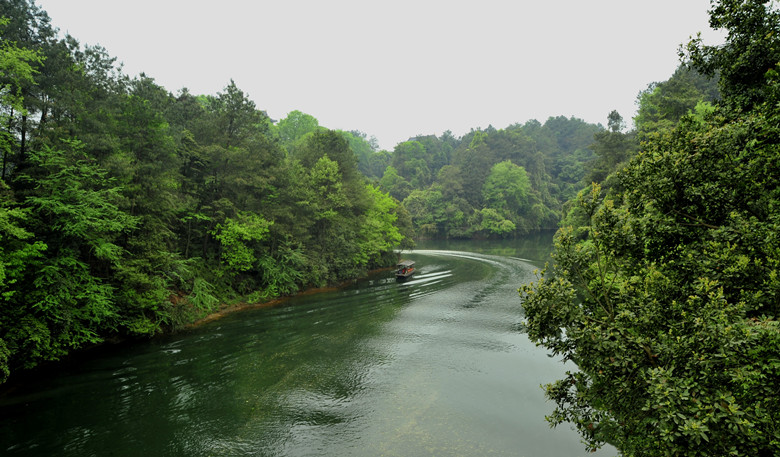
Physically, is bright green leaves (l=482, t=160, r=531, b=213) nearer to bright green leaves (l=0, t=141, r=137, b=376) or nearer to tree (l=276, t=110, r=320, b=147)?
tree (l=276, t=110, r=320, b=147)

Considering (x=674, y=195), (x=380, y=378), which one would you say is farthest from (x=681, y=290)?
(x=380, y=378)

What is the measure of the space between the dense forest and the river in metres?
6.22

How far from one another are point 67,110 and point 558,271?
2114 centimetres

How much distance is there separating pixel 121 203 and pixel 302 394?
12.1 meters

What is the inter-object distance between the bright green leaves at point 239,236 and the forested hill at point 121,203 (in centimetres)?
10

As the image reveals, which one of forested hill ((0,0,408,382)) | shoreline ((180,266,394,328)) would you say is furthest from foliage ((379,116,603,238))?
forested hill ((0,0,408,382))

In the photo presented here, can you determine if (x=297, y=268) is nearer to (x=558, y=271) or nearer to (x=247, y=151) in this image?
(x=247, y=151)

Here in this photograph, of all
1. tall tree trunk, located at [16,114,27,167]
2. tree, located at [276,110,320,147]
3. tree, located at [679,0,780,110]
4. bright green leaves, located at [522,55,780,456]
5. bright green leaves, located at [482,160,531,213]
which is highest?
tree, located at [276,110,320,147]

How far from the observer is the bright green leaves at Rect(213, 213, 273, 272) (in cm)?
2403

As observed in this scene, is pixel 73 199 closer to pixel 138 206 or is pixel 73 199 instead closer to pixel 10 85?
pixel 138 206

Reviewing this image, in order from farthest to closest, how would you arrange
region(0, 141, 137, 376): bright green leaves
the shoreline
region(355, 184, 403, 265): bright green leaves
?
1. region(355, 184, 403, 265): bright green leaves
2. the shoreline
3. region(0, 141, 137, 376): bright green leaves

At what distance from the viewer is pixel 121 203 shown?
16656 mm

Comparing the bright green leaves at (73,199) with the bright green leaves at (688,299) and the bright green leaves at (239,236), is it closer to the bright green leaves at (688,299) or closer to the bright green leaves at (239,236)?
the bright green leaves at (239,236)

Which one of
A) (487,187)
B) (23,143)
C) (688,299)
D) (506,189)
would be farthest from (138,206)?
(506,189)
